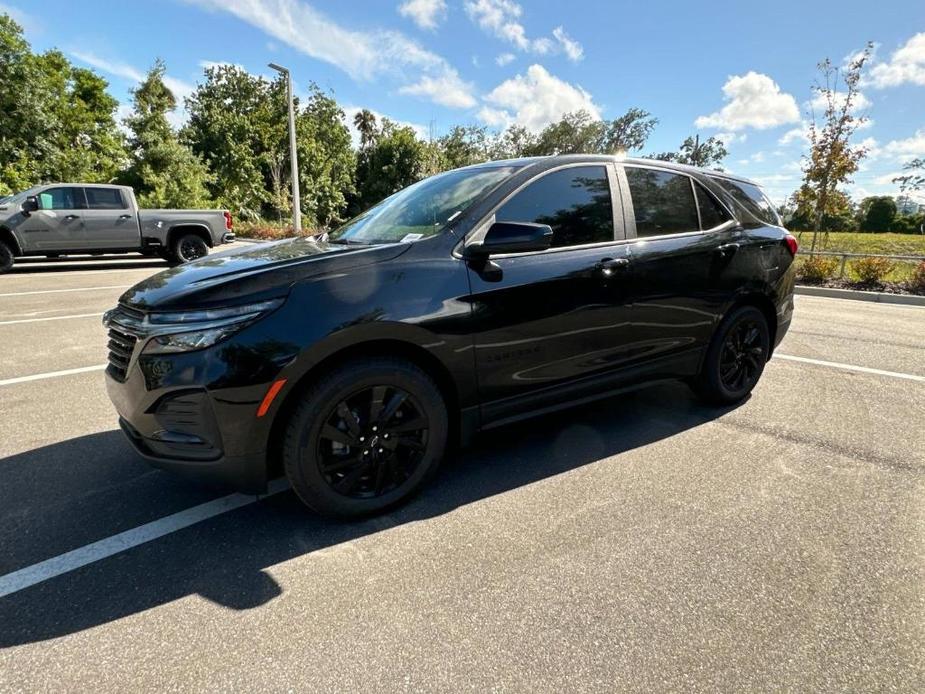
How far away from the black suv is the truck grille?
0.04ft

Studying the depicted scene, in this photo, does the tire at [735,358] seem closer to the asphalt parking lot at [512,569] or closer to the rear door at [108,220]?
the asphalt parking lot at [512,569]

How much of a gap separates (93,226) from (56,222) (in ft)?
2.26

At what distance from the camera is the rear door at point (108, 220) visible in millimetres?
11906

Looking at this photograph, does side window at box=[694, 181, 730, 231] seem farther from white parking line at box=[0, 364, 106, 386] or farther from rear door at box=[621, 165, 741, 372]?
white parking line at box=[0, 364, 106, 386]

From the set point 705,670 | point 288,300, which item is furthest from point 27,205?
point 705,670

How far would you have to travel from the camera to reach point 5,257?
11109 millimetres

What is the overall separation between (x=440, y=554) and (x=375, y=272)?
1.30 meters

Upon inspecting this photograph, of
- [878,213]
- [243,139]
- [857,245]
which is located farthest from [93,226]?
[878,213]

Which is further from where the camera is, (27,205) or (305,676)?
(27,205)

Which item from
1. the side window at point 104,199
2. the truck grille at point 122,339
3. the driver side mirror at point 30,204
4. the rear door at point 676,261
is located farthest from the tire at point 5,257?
the rear door at point 676,261

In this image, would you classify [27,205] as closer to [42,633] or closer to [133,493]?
[133,493]

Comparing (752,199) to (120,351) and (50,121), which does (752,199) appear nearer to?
(120,351)

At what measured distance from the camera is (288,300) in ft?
7.07

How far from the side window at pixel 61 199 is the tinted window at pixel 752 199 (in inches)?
537
